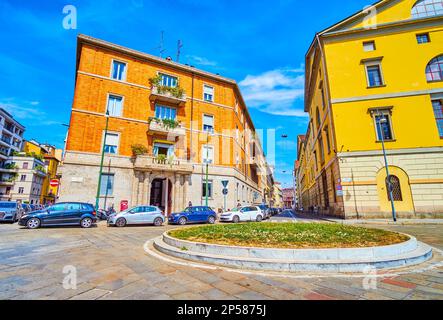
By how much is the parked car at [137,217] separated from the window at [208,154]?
10.6 meters

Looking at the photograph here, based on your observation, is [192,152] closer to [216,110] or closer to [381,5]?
[216,110]

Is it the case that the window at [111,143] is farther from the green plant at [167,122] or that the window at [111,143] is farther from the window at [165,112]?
the window at [165,112]

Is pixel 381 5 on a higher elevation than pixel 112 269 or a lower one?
higher

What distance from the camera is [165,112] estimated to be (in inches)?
950

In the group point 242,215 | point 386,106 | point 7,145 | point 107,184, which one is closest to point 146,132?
point 107,184

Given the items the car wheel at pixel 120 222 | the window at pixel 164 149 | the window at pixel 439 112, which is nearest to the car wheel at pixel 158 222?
the car wheel at pixel 120 222

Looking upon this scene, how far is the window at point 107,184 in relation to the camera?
19328 mm

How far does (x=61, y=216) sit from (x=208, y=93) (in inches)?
800

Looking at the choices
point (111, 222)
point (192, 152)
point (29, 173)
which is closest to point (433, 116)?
point (192, 152)

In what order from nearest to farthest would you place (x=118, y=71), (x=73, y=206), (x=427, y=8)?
(x=73, y=206) → (x=427, y=8) → (x=118, y=71)

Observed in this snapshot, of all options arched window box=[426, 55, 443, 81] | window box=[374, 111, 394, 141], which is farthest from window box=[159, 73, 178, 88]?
arched window box=[426, 55, 443, 81]

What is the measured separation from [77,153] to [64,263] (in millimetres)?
16719

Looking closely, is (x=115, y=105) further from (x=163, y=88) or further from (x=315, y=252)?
(x=315, y=252)
